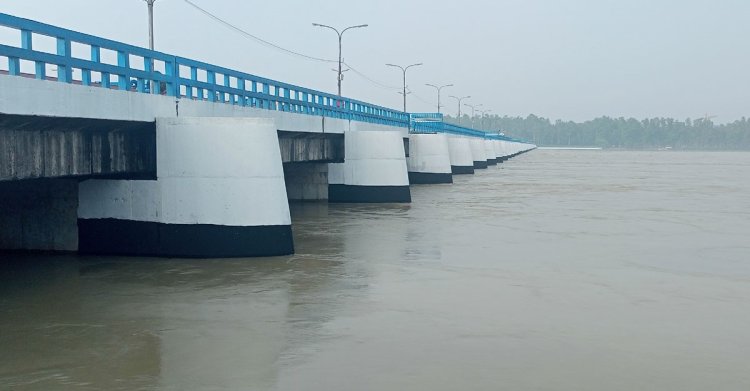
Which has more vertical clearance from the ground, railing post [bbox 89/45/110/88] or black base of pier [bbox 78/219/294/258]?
railing post [bbox 89/45/110/88]

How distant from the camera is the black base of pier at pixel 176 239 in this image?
18.5 metres

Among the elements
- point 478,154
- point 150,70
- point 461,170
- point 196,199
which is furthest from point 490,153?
point 196,199

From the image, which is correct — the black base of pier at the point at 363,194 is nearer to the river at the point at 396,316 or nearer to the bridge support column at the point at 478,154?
the river at the point at 396,316

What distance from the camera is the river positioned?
33.0 feet

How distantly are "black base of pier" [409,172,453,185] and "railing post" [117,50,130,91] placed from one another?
35390 mm

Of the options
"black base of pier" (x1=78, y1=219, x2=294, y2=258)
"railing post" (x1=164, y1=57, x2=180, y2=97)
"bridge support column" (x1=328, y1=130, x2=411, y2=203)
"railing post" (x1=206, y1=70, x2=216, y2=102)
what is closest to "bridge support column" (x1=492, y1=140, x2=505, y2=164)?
"bridge support column" (x1=328, y1=130, x2=411, y2=203)

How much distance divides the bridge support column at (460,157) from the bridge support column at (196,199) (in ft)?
165

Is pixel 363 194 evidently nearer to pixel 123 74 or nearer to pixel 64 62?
pixel 123 74

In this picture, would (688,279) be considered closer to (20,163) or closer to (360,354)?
(360,354)

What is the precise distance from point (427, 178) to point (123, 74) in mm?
A: 36101

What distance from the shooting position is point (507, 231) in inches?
1013

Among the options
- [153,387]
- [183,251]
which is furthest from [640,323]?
[183,251]

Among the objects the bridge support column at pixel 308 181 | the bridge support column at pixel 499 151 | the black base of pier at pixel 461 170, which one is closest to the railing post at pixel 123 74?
the bridge support column at pixel 308 181

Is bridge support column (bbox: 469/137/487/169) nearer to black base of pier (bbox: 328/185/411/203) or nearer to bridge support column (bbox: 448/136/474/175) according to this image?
bridge support column (bbox: 448/136/474/175)
